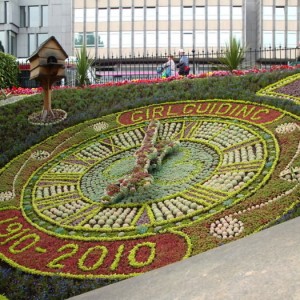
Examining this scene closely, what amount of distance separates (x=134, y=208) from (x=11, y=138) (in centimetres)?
441

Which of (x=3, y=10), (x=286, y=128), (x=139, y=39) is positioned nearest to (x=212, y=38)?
(x=139, y=39)

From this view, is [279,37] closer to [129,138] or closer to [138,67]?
[138,67]

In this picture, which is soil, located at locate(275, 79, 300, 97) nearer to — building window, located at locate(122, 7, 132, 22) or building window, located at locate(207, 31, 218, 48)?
building window, located at locate(207, 31, 218, 48)

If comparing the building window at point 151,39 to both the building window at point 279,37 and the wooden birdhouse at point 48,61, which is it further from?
the wooden birdhouse at point 48,61

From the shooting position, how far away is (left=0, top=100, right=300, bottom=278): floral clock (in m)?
5.80

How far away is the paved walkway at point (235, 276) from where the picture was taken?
6.15 feet

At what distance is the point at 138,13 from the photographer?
44688mm

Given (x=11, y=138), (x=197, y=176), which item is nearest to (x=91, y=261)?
(x=197, y=176)

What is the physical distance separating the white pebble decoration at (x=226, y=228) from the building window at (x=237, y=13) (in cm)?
4008

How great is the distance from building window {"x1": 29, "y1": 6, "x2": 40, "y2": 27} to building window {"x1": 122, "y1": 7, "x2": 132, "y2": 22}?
8225 mm

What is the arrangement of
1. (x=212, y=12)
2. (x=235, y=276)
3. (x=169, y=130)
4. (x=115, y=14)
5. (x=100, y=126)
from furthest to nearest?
1. (x=115, y=14)
2. (x=212, y=12)
3. (x=100, y=126)
4. (x=169, y=130)
5. (x=235, y=276)

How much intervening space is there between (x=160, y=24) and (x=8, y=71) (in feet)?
92.2

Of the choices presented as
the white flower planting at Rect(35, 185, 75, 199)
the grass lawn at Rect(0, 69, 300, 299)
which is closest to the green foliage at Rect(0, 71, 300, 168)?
the grass lawn at Rect(0, 69, 300, 299)

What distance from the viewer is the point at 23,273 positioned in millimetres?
5688
